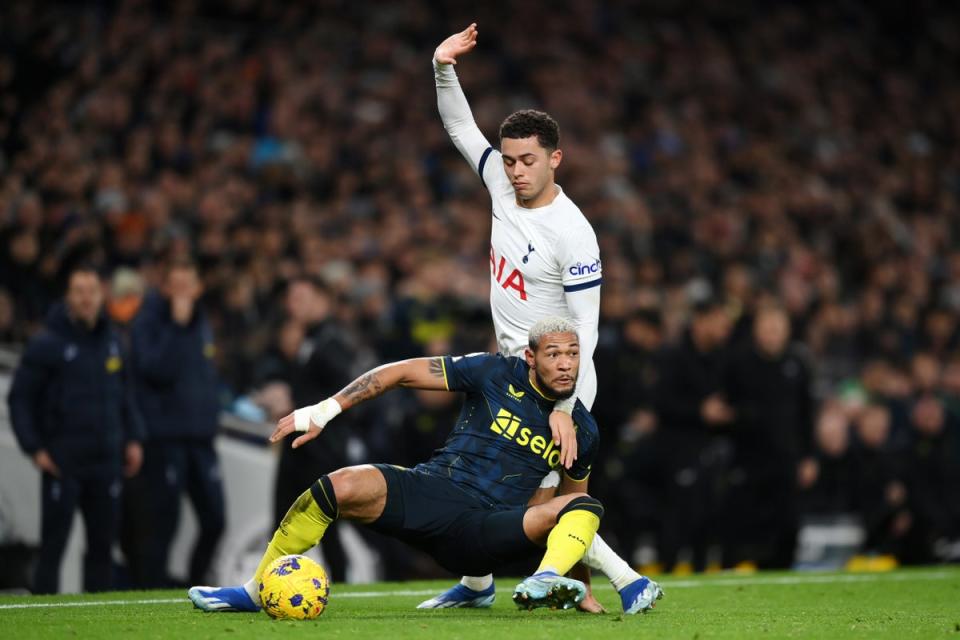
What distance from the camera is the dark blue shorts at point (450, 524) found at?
23.1ft

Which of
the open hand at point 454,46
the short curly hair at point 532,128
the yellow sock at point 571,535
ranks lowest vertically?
the yellow sock at point 571,535

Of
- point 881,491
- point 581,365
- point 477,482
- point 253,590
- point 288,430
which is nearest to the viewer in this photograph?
point 288,430

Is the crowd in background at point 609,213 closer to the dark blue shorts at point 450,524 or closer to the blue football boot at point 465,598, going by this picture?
the blue football boot at point 465,598

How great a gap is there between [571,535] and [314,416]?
4.18ft

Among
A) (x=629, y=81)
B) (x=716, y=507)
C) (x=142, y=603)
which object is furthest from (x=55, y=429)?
(x=629, y=81)

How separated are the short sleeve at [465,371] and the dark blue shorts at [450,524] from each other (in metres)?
Result: 0.48

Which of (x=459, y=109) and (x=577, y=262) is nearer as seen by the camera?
(x=577, y=262)

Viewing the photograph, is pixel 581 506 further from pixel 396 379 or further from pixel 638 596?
pixel 396 379

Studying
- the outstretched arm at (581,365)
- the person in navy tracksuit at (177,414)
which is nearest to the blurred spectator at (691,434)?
the person in navy tracksuit at (177,414)

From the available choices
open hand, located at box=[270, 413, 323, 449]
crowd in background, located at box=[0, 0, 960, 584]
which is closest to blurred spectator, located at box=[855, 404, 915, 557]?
crowd in background, located at box=[0, 0, 960, 584]

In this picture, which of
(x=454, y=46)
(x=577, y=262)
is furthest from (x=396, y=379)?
(x=454, y=46)

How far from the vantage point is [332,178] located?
17.0 m

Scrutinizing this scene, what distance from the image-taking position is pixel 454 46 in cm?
789

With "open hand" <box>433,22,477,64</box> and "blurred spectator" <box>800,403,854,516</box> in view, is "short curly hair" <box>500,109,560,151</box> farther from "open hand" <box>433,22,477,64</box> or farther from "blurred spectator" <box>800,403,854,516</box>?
"blurred spectator" <box>800,403,854,516</box>
